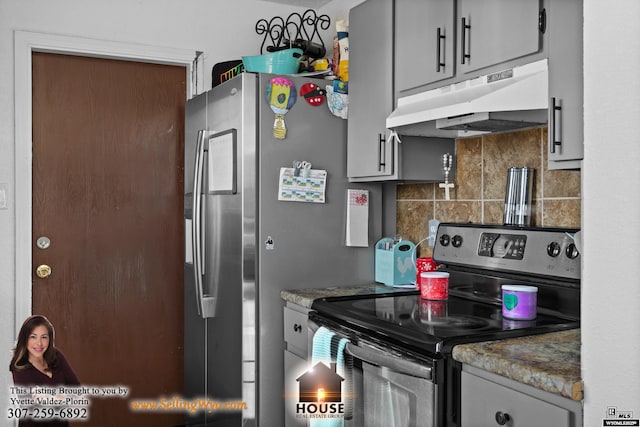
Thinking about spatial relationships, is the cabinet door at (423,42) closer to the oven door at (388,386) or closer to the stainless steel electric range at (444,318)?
the stainless steel electric range at (444,318)

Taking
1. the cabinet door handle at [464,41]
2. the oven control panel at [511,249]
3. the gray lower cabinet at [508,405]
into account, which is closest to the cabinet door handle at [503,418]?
the gray lower cabinet at [508,405]

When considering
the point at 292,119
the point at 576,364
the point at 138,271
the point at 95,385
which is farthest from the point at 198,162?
the point at 576,364

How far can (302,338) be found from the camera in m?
2.37

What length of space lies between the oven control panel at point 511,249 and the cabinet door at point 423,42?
0.59 metres

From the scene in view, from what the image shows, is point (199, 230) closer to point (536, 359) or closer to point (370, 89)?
point (370, 89)

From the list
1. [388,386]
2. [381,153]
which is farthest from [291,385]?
[381,153]

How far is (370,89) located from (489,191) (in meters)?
0.64

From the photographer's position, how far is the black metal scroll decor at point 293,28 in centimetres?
332

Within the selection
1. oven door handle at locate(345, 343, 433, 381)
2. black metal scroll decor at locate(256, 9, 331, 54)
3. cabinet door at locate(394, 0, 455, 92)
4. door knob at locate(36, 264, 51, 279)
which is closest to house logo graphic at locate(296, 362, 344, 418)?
oven door handle at locate(345, 343, 433, 381)

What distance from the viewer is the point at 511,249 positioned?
2.09 m

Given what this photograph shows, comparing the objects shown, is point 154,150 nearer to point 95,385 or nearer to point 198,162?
point 198,162

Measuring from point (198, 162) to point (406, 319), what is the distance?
1.38 meters

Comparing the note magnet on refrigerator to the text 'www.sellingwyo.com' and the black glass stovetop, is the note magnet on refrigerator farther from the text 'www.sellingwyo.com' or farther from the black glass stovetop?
the text 'www.sellingwyo.com'

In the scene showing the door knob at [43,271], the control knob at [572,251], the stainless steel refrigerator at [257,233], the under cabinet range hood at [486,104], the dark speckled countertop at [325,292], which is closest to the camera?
the under cabinet range hood at [486,104]
